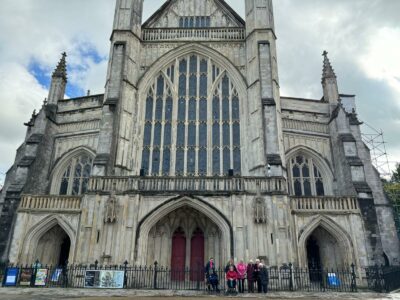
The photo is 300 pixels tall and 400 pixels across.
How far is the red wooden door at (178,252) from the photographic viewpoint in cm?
1736

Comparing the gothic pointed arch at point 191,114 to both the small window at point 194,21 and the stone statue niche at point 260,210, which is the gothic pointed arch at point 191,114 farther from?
the stone statue niche at point 260,210

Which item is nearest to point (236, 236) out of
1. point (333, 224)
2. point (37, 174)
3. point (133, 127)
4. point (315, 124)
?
point (333, 224)

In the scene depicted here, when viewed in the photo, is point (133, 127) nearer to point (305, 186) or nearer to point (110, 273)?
point (110, 273)

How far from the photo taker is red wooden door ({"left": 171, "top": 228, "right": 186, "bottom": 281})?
57.0ft

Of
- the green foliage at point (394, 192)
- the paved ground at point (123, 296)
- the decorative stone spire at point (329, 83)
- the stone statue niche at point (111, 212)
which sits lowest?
the paved ground at point (123, 296)

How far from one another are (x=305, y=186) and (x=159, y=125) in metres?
10.2

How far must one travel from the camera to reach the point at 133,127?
20594 millimetres

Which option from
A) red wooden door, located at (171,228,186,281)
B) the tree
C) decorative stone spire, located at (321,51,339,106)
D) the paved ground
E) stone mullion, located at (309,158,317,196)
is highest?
decorative stone spire, located at (321,51,339,106)

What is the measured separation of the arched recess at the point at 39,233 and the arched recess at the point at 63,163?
3.79 m

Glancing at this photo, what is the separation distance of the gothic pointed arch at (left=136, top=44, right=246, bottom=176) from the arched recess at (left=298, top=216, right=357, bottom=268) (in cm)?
513

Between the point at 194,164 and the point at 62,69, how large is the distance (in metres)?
13.0

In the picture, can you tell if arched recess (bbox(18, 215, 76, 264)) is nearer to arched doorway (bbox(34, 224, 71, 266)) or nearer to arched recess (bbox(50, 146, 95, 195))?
arched doorway (bbox(34, 224, 71, 266))

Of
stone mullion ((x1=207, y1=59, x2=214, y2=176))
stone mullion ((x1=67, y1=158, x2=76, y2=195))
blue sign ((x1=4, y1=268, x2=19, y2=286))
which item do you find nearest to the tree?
stone mullion ((x1=207, y1=59, x2=214, y2=176))

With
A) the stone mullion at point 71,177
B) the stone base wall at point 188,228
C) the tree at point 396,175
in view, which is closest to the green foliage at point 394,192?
the tree at point 396,175
